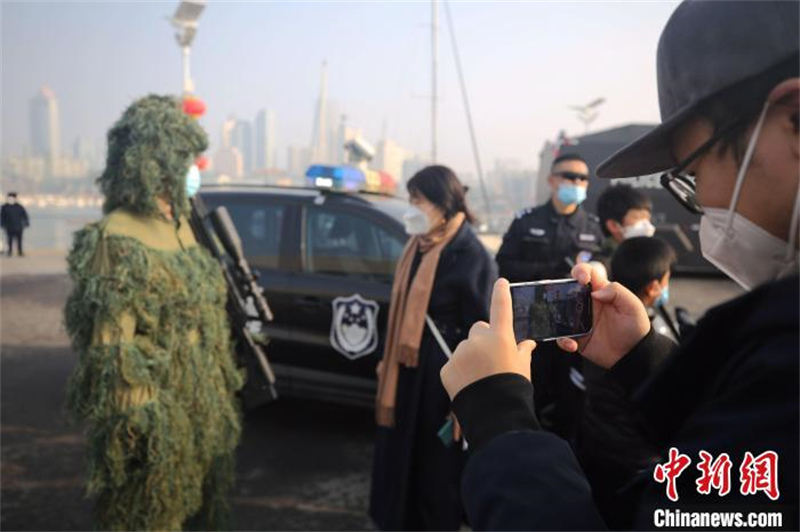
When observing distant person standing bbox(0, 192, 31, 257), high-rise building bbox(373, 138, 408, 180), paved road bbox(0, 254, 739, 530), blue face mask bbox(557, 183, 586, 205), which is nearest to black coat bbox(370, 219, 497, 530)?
paved road bbox(0, 254, 739, 530)

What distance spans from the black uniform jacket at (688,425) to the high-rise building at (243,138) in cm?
745

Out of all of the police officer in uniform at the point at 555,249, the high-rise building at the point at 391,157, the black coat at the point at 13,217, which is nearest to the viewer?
the police officer in uniform at the point at 555,249

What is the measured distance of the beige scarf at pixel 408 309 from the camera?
271 centimetres

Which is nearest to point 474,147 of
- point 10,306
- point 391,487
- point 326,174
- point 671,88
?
point 326,174

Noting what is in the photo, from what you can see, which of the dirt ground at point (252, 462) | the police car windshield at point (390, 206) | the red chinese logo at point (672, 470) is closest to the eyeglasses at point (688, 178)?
the red chinese logo at point (672, 470)

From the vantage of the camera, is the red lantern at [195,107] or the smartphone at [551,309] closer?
the smartphone at [551,309]

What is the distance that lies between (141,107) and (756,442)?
7.67 feet

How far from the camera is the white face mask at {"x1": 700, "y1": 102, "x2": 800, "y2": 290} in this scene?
2.44ft

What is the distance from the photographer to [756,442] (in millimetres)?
568

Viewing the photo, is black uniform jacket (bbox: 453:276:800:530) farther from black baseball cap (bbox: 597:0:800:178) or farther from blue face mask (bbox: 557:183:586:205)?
blue face mask (bbox: 557:183:586:205)

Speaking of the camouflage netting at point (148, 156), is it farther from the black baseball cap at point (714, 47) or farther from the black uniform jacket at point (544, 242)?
the black uniform jacket at point (544, 242)

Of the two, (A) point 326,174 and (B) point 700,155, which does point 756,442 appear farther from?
(A) point 326,174

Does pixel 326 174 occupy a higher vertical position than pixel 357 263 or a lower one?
higher

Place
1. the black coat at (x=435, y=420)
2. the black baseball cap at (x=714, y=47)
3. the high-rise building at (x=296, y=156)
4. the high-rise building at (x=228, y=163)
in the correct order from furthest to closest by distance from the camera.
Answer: the high-rise building at (x=296, y=156) < the high-rise building at (x=228, y=163) < the black coat at (x=435, y=420) < the black baseball cap at (x=714, y=47)
